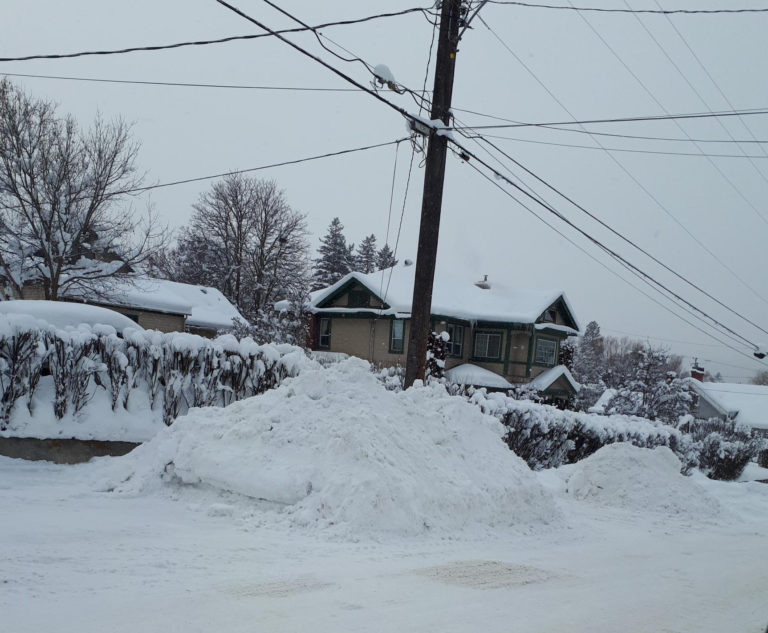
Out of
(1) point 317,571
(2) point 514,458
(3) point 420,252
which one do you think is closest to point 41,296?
(3) point 420,252

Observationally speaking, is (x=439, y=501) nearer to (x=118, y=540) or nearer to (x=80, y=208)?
(x=118, y=540)

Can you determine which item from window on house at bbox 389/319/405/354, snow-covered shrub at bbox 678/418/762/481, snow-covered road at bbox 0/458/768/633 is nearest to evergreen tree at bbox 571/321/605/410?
window on house at bbox 389/319/405/354

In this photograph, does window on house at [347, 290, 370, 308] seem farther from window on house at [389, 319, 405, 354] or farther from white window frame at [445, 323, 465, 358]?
white window frame at [445, 323, 465, 358]

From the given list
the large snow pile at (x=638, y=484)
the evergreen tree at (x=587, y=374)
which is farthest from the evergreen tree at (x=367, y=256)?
the large snow pile at (x=638, y=484)

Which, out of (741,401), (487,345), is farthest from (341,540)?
(741,401)

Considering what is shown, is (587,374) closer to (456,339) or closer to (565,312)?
(565,312)

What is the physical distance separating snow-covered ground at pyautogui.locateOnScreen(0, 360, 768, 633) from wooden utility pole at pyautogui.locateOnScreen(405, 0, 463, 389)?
1386mm

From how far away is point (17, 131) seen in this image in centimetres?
2091

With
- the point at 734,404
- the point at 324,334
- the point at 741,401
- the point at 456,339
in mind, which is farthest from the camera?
the point at 741,401

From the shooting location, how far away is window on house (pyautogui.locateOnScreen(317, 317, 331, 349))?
3866cm

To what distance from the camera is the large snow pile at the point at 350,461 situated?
7.61 meters

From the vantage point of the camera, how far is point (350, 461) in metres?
7.86

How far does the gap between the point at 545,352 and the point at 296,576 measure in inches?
1340

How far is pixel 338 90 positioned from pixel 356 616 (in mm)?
11154
